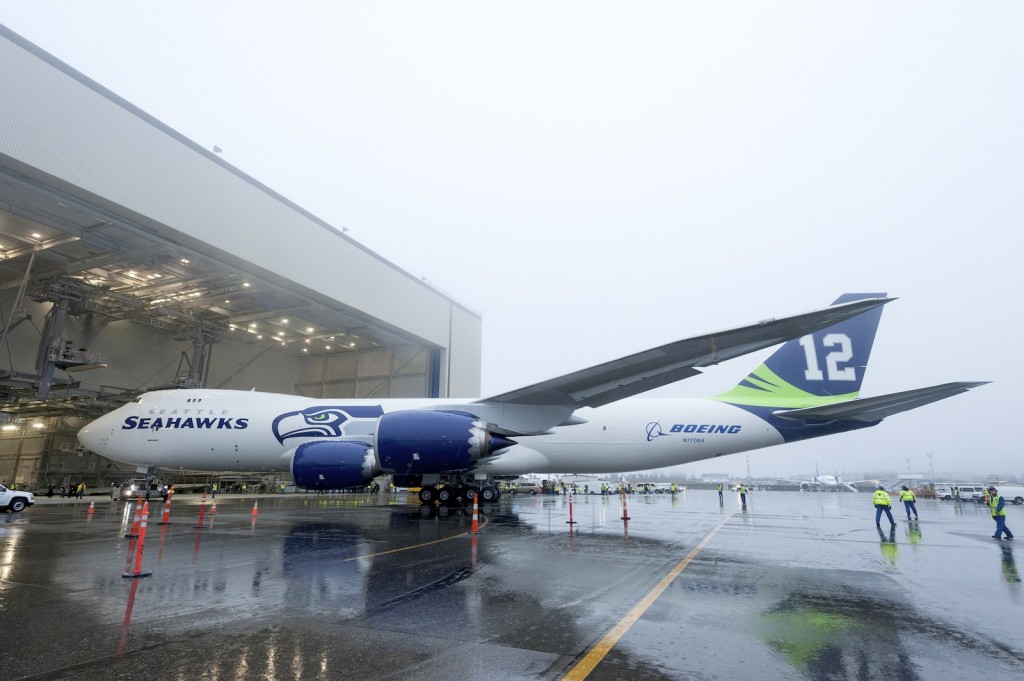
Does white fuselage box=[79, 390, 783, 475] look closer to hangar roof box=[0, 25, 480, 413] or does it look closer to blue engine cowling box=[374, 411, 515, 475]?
blue engine cowling box=[374, 411, 515, 475]

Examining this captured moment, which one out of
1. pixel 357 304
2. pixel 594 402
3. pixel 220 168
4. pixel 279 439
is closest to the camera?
pixel 594 402

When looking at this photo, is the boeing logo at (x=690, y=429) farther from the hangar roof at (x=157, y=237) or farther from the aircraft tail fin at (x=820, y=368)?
the hangar roof at (x=157, y=237)

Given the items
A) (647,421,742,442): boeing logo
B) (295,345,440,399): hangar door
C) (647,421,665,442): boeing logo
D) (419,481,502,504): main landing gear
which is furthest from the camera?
(295,345,440,399): hangar door

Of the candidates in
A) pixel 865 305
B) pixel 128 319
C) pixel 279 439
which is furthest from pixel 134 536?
pixel 128 319

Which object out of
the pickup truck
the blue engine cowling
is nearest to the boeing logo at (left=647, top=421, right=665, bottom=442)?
the blue engine cowling

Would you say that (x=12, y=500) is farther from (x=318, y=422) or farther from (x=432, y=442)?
(x=432, y=442)

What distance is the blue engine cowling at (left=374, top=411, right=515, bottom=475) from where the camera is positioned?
512 inches

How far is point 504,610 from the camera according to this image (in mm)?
5344

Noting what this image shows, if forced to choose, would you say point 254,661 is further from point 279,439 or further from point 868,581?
point 279,439

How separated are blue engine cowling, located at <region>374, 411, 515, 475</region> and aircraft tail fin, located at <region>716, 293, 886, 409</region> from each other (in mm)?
9664

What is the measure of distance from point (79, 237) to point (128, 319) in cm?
1247

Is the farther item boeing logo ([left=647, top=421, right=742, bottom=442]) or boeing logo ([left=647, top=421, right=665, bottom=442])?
boeing logo ([left=647, top=421, right=665, bottom=442])

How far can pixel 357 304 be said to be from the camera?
27.2m

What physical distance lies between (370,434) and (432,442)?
4.19 meters
